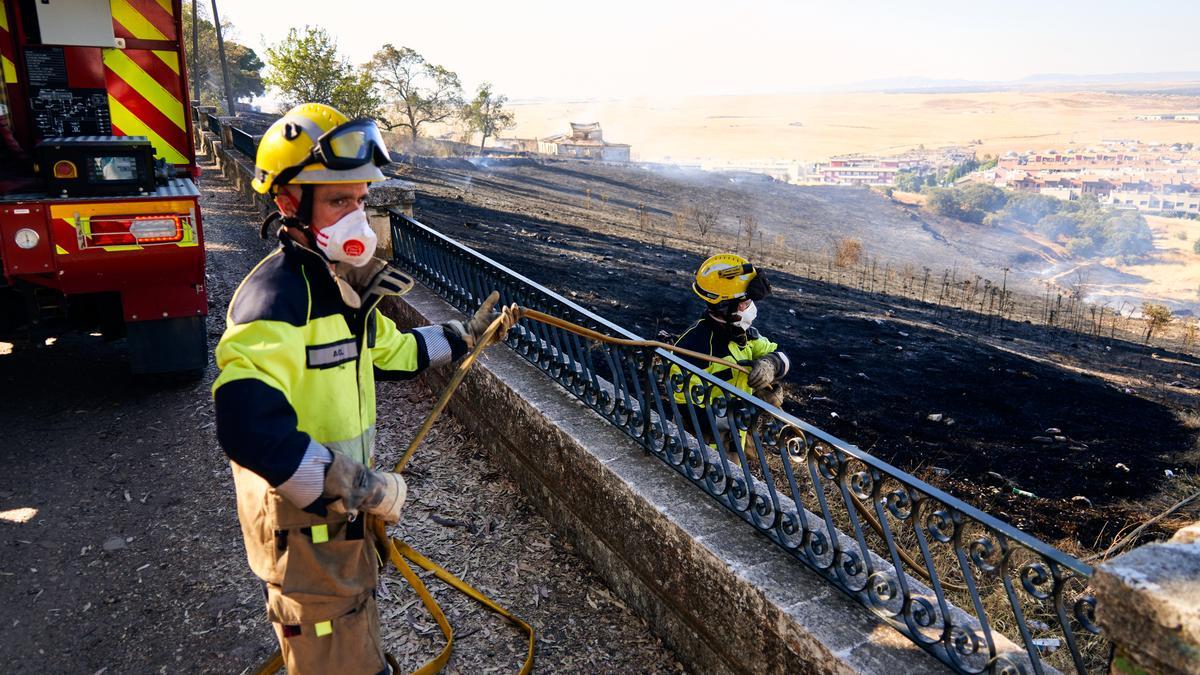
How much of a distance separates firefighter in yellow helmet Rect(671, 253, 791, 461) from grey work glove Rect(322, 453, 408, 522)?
7.41 ft

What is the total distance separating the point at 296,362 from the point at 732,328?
2.76m

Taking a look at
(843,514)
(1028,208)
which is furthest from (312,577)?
(1028,208)

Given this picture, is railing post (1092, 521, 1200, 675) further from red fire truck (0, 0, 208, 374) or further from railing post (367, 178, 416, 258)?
railing post (367, 178, 416, 258)

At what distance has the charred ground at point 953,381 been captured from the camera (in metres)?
7.79

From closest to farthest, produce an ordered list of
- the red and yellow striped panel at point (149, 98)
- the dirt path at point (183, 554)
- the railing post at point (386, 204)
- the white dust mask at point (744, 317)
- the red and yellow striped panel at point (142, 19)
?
the dirt path at point (183, 554)
the white dust mask at point (744, 317)
the red and yellow striped panel at point (142, 19)
the red and yellow striped panel at point (149, 98)
the railing post at point (386, 204)

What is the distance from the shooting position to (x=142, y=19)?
6.01m

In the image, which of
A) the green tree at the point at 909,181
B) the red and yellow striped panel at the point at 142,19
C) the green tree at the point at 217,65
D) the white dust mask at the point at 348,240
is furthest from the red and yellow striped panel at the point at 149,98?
the green tree at the point at 909,181

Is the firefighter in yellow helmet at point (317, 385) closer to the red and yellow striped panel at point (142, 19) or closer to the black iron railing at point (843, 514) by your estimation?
the black iron railing at point (843, 514)

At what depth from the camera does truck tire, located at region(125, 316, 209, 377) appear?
5.66 metres

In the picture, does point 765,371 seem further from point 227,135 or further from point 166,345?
point 227,135

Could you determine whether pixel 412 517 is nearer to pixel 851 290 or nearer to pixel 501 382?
pixel 501 382

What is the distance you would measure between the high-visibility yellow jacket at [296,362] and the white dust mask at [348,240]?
0.06 meters

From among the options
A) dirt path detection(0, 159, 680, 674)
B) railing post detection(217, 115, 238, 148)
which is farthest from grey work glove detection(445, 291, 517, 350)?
railing post detection(217, 115, 238, 148)

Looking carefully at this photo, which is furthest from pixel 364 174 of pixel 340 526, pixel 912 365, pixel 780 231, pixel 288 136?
pixel 780 231
